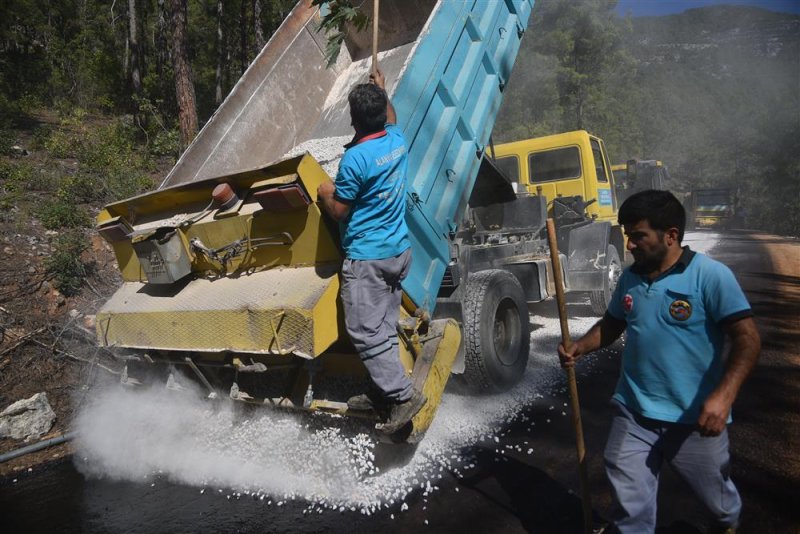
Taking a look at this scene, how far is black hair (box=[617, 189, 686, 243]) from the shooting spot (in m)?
1.76

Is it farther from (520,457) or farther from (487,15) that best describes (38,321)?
(487,15)

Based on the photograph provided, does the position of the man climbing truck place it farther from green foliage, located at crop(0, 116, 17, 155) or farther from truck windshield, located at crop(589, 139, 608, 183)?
green foliage, located at crop(0, 116, 17, 155)

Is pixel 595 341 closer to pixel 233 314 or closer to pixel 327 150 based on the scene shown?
pixel 233 314

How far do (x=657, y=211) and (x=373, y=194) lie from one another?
128cm

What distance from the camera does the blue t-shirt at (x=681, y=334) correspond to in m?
1.64

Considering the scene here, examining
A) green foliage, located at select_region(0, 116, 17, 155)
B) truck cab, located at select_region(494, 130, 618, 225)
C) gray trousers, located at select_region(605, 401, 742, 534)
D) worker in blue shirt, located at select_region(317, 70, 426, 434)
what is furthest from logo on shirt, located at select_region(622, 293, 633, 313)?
green foliage, located at select_region(0, 116, 17, 155)

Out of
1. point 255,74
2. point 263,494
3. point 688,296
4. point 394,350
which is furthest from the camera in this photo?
point 255,74

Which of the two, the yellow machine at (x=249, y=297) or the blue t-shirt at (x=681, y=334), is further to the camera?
the yellow machine at (x=249, y=297)

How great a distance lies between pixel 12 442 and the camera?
3.95 metres

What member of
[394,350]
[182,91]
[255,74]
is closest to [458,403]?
[394,350]

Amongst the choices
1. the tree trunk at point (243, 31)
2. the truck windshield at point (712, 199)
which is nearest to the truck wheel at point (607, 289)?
the tree trunk at point (243, 31)

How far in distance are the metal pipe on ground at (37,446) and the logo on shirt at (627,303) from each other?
4.28m

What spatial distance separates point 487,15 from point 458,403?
325 centimetres

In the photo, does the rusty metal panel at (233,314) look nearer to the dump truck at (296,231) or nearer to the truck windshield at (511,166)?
the dump truck at (296,231)
